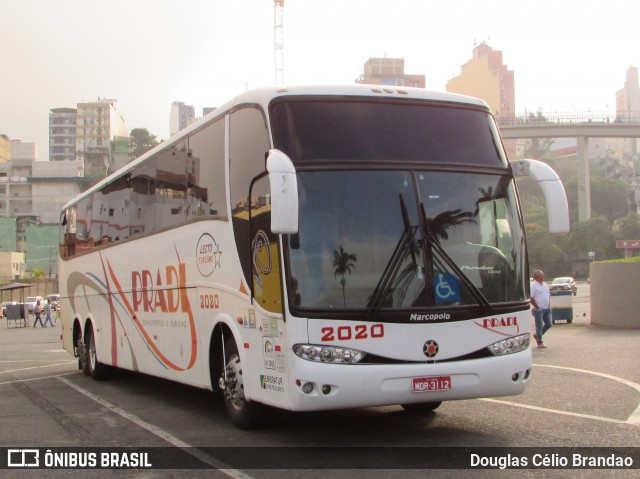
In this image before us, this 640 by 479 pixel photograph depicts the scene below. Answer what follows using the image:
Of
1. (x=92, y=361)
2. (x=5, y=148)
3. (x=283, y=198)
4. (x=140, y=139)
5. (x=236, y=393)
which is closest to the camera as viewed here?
(x=283, y=198)

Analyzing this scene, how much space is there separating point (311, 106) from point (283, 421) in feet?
11.7

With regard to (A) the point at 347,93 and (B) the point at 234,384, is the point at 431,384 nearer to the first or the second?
(B) the point at 234,384

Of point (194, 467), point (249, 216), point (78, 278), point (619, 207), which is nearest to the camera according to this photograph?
point (194, 467)

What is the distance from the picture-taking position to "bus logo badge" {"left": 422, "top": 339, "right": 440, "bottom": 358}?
723 centimetres

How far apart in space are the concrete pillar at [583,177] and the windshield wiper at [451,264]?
86873mm

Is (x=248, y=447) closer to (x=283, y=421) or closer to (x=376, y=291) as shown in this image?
(x=283, y=421)

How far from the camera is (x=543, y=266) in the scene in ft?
311

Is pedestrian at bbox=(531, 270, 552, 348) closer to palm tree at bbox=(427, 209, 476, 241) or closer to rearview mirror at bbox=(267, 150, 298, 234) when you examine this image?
palm tree at bbox=(427, 209, 476, 241)

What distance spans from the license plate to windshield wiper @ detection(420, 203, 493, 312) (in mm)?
799

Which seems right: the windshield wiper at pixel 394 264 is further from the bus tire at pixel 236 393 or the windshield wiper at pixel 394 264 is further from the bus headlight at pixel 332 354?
the bus tire at pixel 236 393

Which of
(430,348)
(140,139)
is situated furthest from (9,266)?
(430,348)

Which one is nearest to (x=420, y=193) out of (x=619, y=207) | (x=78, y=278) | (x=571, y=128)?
(x=78, y=278)

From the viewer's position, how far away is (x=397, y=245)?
7328 millimetres

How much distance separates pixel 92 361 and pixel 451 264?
9.66 metres
